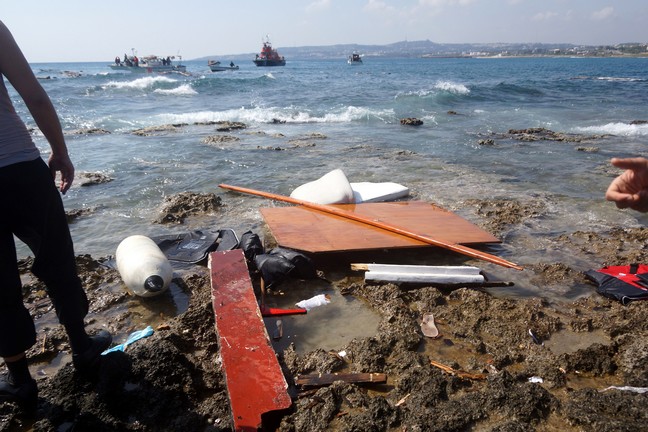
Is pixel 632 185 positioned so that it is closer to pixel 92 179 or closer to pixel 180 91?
pixel 92 179

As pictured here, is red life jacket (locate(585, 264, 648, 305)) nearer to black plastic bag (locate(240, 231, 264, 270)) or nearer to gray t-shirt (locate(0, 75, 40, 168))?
black plastic bag (locate(240, 231, 264, 270))

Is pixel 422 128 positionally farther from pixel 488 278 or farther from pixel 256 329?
pixel 256 329

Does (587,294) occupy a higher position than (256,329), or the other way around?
(256,329)

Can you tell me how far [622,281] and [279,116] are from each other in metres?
16.6

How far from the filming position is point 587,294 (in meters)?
4.37

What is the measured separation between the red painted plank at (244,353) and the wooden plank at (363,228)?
3.92 feet

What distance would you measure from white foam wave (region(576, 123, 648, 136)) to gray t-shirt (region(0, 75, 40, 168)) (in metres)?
17.0

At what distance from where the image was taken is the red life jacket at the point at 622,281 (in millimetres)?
4105

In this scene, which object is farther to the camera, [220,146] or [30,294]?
[220,146]

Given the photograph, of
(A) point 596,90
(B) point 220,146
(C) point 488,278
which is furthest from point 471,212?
(A) point 596,90

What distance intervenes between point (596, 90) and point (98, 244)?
34068mm

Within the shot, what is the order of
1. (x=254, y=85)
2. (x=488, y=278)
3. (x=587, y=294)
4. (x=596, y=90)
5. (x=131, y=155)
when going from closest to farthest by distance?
1. (x=587, y=294)
2. (x=488, y=278)
3. (x=131, y=155)
4. (x=596, y=90)
5. (x=254, y=85)

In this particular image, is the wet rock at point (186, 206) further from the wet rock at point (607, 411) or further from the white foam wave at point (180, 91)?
the white foam wave at point (180, 91)

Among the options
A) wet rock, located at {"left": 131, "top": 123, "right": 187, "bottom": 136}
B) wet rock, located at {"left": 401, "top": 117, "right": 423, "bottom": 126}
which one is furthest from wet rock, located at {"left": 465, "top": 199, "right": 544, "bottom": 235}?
wet rock, located at {"left": 131, "top": 123, "right": 187, "bottom": 136}
